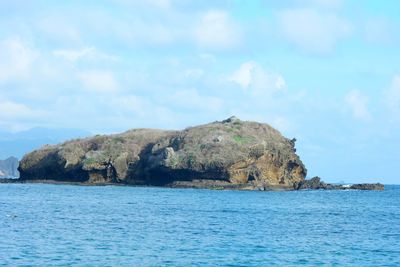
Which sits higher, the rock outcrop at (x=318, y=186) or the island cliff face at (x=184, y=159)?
the island cliff face at (x=184, y=159)

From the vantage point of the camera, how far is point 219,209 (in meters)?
78.1

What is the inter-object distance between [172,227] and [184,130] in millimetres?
96231

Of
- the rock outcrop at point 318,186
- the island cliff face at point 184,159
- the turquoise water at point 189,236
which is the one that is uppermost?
the island cliff face at point 184,159

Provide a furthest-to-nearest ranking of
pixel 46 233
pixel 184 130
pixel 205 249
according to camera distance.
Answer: pixel 184 130 → pixel 46 233 → pixel 205 249

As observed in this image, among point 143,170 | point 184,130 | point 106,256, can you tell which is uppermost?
point 184,130

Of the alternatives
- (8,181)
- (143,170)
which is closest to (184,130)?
Result: (143,170)

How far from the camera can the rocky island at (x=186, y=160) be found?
133m

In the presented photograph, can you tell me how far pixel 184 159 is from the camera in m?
133

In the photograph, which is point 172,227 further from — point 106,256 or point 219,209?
point 219,209

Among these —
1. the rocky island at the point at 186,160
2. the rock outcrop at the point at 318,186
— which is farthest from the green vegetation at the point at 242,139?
the rock outcrop at the point at 318,186

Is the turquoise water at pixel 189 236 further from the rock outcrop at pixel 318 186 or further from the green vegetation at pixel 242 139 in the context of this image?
Answer: the rock outcrop at pixel 318 186

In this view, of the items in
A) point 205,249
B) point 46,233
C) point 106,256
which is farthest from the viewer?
point 46,233

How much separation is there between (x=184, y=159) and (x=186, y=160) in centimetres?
49

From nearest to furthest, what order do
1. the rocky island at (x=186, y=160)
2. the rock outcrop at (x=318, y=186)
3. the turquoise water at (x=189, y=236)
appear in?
the turquoise water at (x=189, y=236) < the rocky island at (x=186, y=160) < the rock outcrop at (x=318, y=186)
